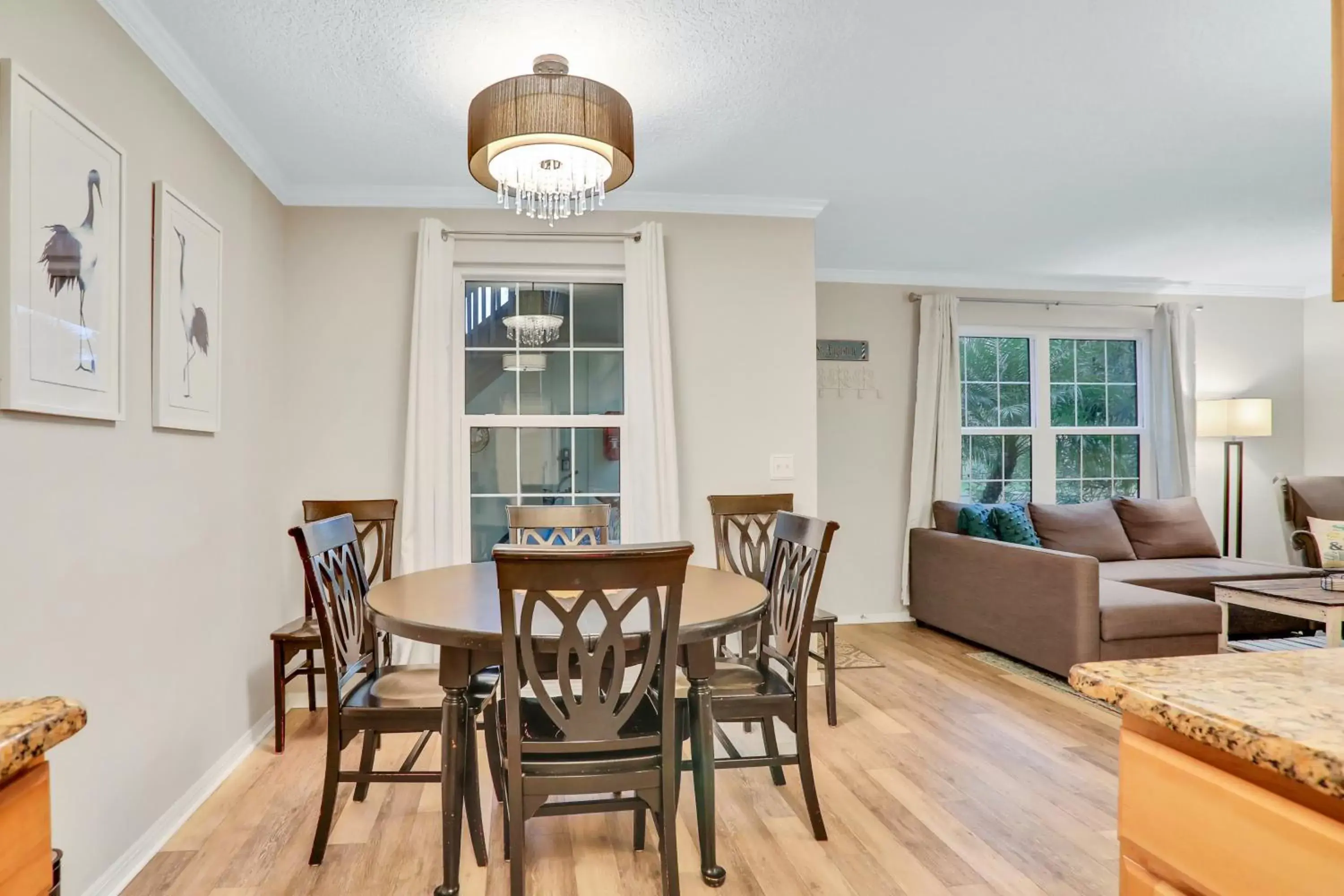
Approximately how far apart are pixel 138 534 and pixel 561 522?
1429 mm

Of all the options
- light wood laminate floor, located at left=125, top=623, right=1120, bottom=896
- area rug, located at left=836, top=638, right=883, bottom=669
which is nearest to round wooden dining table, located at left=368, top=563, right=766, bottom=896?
light wood laminate floor, located at left=125, top=623, right=1120, bottom=896

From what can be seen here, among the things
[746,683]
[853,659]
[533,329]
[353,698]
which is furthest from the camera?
[853,659]

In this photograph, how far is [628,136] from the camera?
235cm

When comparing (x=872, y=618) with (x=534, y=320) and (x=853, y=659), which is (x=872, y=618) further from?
(x=534, y=320)

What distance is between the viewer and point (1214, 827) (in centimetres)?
73

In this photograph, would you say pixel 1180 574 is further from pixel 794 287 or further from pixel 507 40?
pixel 507 40

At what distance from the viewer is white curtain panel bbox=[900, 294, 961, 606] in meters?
5.27

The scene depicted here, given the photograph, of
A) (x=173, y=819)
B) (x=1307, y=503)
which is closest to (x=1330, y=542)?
(x=1307, y=503)

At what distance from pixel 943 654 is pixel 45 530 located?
4.23m

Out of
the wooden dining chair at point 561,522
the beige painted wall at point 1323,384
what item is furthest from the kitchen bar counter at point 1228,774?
the beige painted wall at point 1323,384

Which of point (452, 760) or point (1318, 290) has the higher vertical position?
point (1318, 290)

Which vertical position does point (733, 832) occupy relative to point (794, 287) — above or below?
below

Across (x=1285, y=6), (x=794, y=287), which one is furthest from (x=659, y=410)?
(x=1285, y=6)

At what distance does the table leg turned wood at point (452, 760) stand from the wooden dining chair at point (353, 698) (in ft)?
0.23
